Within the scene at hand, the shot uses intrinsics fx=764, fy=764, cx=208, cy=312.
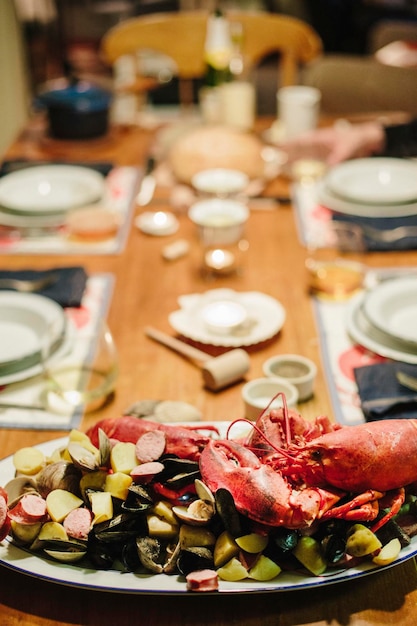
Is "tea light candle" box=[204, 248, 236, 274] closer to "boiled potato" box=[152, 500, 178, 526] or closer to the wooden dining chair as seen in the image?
"boiled potato" box=[152, 500, 178, 526]

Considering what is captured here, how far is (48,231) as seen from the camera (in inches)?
81.4

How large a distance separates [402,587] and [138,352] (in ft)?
2.39

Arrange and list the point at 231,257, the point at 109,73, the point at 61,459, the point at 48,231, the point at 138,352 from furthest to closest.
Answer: the point at 109,73
the point at 48,231
the point at 231,257
the point at 138,352
the point at 61,459

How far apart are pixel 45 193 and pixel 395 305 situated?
45.9 inches

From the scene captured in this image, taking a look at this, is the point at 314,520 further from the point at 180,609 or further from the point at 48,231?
the point at 48,231

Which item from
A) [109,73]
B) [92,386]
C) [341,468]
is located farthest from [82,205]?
[109,73]

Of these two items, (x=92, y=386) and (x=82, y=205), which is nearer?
(x=92, y=386)

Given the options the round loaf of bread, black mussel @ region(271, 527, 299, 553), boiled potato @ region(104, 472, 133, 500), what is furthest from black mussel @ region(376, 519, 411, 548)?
the round loaf of bread

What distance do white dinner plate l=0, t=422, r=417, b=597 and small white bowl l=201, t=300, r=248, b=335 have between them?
68 cm

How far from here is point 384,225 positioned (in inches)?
79.5

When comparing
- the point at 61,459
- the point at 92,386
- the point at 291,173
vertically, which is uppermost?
the point at 61,459

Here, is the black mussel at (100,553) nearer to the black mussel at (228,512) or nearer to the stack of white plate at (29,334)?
the black mussel at (228,512)

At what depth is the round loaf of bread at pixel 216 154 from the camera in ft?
7.56

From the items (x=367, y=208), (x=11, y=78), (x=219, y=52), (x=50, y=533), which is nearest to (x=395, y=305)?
(x=367, y=208)
